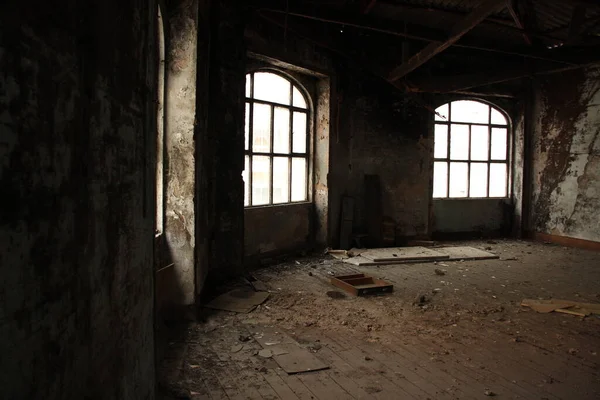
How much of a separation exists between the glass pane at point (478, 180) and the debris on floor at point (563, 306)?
14.5 ft

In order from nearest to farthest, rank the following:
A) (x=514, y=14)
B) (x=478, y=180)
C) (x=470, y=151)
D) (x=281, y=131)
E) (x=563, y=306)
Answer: (x=563, y=306)
(x=514, y=14)
(x=281, y=131)
(x=470, y=151)
(x=478, y=180)

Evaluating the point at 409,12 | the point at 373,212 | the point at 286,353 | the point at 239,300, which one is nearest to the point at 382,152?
the point at 373,212

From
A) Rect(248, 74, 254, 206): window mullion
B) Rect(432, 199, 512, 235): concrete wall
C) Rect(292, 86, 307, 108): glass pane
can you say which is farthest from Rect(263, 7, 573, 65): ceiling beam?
Rect(432, 199, 512, 235): concrete wall

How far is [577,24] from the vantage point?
4.91 m

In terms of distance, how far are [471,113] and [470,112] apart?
0.03m

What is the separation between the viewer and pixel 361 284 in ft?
16.0

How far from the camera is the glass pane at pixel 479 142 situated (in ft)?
27.8

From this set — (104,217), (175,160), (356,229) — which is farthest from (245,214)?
(104,217)

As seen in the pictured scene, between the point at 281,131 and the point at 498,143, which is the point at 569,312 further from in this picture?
the point at 498,143

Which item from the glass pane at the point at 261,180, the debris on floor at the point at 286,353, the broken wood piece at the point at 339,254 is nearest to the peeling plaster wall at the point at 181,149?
the debris on floor at the point at 286,353

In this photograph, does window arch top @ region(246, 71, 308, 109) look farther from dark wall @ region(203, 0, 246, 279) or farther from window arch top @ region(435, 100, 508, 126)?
window arch top @ region(435, 100, 508, 126)

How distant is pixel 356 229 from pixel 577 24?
4038mm

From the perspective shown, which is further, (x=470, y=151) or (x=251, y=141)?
(x=470, y=151)

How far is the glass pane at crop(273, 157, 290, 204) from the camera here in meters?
6.09
